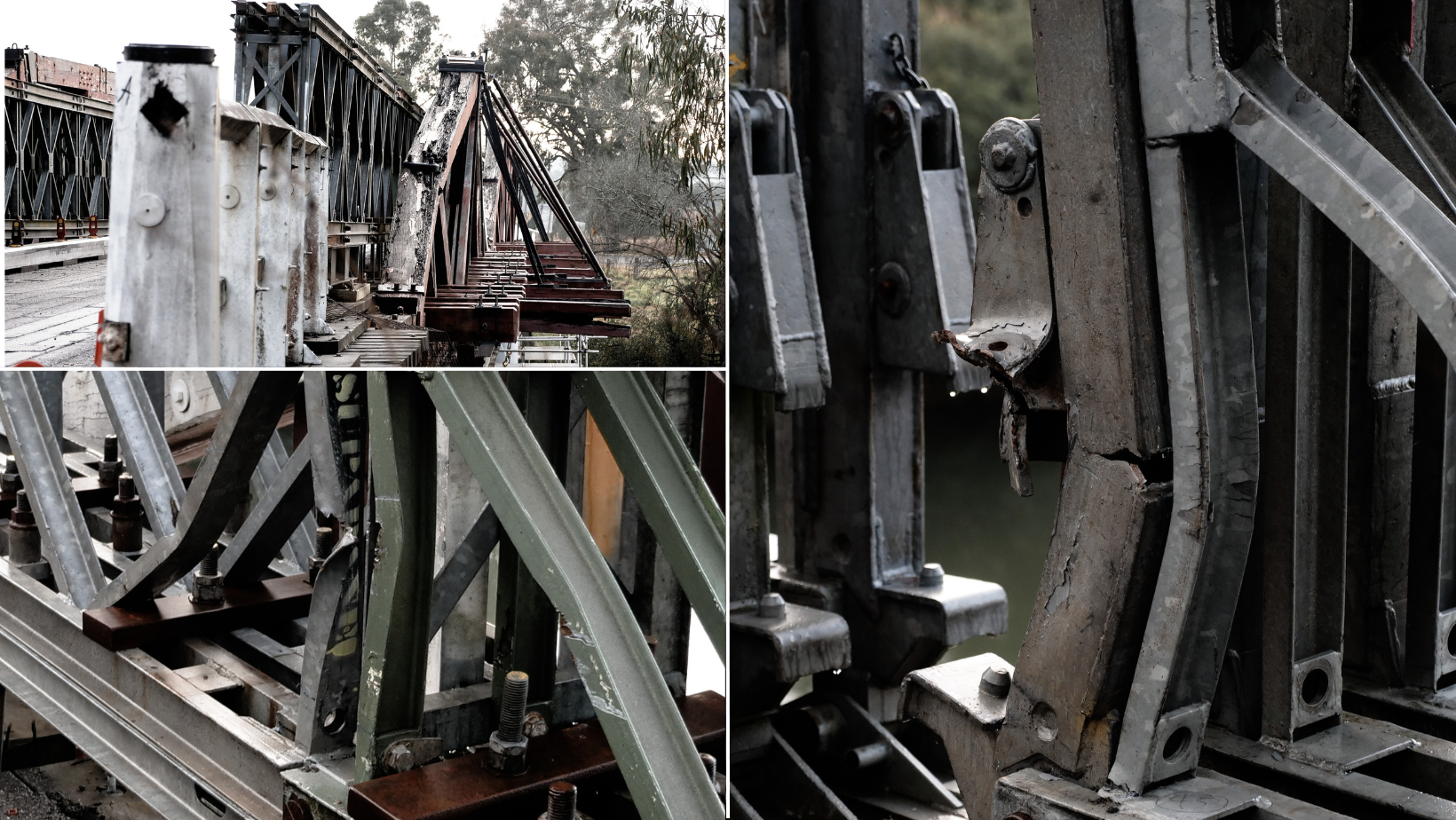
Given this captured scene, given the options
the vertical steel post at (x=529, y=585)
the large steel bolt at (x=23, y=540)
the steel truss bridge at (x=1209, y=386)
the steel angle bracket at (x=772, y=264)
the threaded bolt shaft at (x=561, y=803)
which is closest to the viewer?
the steel truss bridge at (x=1209, y=386)

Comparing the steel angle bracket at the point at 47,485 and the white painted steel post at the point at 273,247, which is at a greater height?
the white painted steel post at the point at 273,247

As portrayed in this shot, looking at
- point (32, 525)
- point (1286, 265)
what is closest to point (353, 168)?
point (1286, 265)

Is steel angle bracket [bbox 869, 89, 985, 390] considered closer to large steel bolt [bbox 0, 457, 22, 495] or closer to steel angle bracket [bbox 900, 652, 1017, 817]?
steel angle bracket [bbox 900, 652, 1017, 817]

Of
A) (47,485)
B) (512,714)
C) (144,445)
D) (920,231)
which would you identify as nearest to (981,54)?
(920,231)

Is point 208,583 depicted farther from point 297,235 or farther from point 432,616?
point 297,235

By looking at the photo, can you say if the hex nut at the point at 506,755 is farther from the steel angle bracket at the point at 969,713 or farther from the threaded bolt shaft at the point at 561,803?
the steel angle bracket at the point at 969,713

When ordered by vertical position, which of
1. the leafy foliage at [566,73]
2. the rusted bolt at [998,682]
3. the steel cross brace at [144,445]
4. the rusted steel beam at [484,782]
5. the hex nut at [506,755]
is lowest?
the rusted steel beam at [484,782]

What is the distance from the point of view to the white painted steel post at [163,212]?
205 centimetres

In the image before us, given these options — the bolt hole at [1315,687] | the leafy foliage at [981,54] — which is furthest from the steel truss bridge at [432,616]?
the leafy foliage at [981,54]

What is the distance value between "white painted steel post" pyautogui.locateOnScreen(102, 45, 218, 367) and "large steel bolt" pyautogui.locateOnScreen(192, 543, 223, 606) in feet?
4.44

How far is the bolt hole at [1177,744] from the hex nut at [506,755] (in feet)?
3.79

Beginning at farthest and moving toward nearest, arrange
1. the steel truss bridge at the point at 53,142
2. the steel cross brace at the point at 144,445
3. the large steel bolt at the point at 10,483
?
the large steel bolt at the point at 10,483, the steel cross brace at the point at 144,445, the steel truss bridge at the point at 53,142

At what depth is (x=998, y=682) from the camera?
2174 mm

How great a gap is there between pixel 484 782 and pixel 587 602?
500mm
